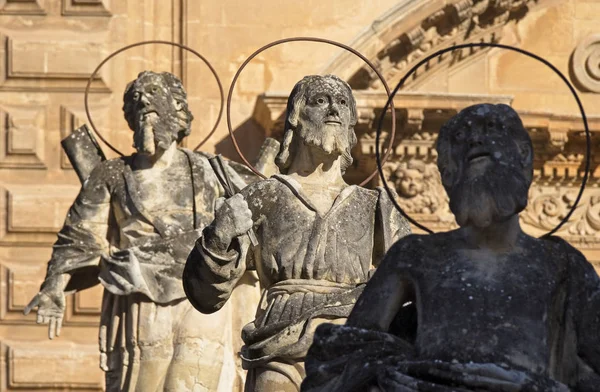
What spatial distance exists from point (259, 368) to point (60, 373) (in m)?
9.59

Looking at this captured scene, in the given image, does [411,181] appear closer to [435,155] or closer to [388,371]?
[435,155]

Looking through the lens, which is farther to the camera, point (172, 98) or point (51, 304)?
point (172, 98)

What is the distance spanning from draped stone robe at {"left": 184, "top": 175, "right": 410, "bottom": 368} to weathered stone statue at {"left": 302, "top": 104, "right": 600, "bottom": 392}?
Answer: 2.44 metres

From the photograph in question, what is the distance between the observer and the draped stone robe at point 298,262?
12.9 meters

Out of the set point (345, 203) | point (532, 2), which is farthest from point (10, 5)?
point (345, 203)

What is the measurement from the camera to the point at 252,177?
1816 centimetres

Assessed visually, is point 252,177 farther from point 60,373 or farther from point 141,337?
point 60,373

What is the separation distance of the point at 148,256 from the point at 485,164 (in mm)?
7095

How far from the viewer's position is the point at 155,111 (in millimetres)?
17750

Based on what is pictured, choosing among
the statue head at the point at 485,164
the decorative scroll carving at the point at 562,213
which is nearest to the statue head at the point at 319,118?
the statue head at the point at 485,164

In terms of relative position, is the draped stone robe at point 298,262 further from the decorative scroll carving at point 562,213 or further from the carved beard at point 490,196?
the decorative scroll carving at point 562,213

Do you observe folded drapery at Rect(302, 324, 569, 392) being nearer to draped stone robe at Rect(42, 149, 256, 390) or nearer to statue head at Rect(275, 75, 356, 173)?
statue head at Rect(275, 75, 356, 173)

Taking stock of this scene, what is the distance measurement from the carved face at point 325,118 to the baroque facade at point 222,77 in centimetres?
857

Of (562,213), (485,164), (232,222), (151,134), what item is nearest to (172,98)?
(151,134)
